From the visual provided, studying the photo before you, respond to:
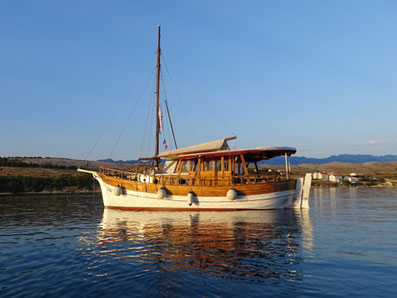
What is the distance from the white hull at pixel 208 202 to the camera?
80.7 ft

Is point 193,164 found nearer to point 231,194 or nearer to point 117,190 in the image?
point 231,194

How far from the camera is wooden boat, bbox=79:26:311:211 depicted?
24547mm

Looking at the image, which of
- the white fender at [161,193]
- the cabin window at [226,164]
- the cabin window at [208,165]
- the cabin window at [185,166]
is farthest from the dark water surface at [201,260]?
the cabin window at [185,166]

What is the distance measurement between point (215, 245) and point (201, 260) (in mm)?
2260

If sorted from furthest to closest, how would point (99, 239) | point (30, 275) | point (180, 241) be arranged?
point (99, 239) → point (180, 241) → point (30, 275)

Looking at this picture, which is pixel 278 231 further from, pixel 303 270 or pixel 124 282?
pixel 124 282

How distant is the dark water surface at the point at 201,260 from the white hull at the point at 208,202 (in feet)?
23.4

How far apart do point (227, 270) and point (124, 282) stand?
3011 mm

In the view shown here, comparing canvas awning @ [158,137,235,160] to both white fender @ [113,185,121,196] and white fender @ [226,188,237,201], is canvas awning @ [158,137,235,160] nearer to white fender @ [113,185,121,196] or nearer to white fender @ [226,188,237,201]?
white fender @ [226,188,237,201]

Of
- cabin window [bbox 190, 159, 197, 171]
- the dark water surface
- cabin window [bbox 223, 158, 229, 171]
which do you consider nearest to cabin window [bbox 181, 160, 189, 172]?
cabin window [bbox 190, 159, 197, 171]

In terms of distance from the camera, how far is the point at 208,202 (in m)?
25.0

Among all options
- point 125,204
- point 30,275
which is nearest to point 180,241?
point 30,275

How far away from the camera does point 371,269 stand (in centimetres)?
912

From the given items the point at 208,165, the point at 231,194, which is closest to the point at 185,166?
the point at 208,165
